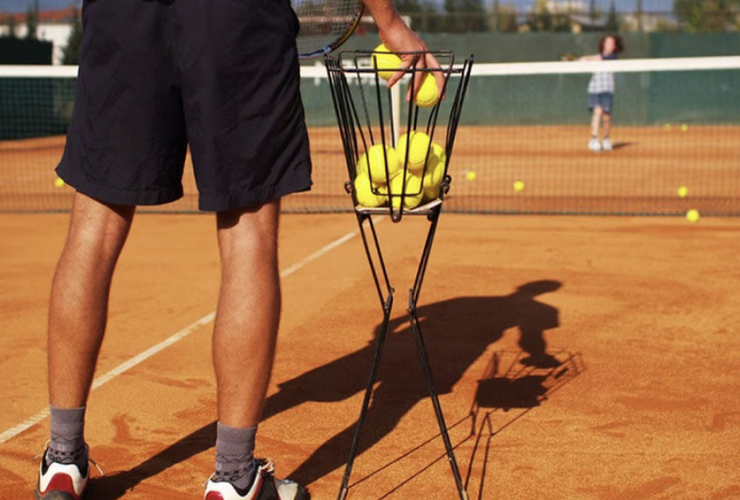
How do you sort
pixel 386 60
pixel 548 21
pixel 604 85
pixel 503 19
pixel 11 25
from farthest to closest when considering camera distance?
pixel 548 21 → pixel 503 19 → pixel 11 25 → pixel 604 85 → pixel 386 60

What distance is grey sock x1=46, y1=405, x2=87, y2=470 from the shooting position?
3.03m

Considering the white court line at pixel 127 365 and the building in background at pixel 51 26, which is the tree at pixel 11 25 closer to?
the building in background at pixel 51 26

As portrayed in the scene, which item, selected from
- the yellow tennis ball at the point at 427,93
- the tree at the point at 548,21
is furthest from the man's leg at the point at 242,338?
the tree at the point at 548,21

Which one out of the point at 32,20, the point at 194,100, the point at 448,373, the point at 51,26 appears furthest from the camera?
the point at 51,26

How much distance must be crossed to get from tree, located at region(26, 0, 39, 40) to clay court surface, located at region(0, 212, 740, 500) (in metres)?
17.8

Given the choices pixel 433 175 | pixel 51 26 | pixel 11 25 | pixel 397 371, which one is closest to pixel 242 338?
pixel 433 175

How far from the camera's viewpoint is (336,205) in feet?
35.8

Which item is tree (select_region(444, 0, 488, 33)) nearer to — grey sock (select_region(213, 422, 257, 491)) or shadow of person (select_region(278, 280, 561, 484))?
shadow of person (select_region(278, 280, 561, 484))

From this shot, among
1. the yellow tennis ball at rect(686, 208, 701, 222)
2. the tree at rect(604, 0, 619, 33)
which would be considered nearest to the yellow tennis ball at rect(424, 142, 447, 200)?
the yellow tennis ball at rect(686, 208, 701, 222)

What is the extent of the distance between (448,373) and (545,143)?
640 inches

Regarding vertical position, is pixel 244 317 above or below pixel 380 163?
below

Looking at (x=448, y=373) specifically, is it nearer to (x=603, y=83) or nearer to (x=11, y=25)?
(x=603, y=83)

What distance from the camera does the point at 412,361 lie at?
4.72 meters

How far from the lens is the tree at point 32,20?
2447 centimetres
